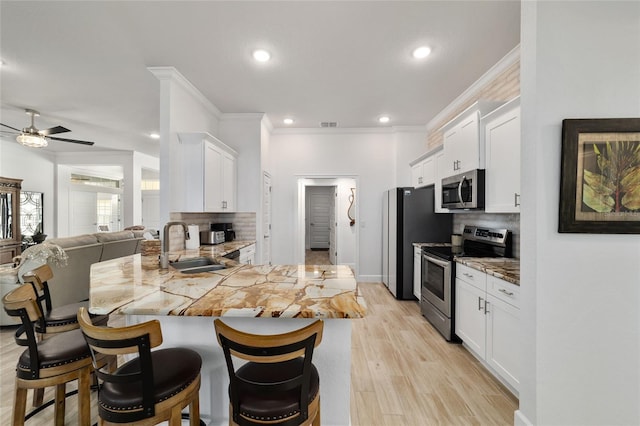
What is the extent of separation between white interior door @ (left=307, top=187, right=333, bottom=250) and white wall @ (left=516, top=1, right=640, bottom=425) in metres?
7.48

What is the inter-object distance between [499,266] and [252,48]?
291 cm

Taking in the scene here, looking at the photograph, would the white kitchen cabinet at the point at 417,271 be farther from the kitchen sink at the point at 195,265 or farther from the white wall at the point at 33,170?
the white wall at the point at 33,170

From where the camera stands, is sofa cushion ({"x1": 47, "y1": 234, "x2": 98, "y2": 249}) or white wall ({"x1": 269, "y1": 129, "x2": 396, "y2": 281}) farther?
white wall ({"x1": 269, "y1": 129, "x2": 396, "y2": 281})

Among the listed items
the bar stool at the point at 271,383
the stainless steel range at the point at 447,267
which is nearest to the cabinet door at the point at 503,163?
the stainless steel range at the point at 447,267

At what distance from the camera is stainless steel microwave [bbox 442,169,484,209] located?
8.39 feet

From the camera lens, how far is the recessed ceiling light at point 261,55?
250cm

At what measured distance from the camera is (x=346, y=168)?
4.96 meters

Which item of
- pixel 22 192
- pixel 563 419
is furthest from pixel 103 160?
pixel 563 419

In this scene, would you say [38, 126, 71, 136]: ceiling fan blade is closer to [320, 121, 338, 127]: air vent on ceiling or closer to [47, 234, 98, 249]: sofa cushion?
[47, 234, 98, 249]: sofa cushion

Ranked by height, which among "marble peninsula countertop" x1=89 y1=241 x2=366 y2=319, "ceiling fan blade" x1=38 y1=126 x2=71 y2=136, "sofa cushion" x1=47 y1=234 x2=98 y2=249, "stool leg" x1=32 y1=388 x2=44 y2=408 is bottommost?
"stool leg" x1=32 y1=388 x2=44 y2=408

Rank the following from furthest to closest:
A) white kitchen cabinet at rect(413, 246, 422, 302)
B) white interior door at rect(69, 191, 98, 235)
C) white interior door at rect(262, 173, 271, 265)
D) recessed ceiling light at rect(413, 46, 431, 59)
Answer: white interior door at rect(69, 191, 98, 235) → white interior door at rect(262, 173, 271, 265) → white kitchen cabinet at rect(413, 246, 422, 302) → recessed ceiling light at rect(413, 46, 431, 59)

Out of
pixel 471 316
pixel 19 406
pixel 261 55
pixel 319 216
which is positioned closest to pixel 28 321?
pixel 19 406

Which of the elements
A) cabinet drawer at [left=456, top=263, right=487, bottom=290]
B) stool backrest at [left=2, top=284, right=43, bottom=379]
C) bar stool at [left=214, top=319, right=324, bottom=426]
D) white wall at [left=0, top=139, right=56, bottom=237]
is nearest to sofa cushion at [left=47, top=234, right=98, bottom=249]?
stool backrest at [left=2, top=284, right=43, bottom=379]

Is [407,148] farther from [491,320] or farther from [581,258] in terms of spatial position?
[581,258]
